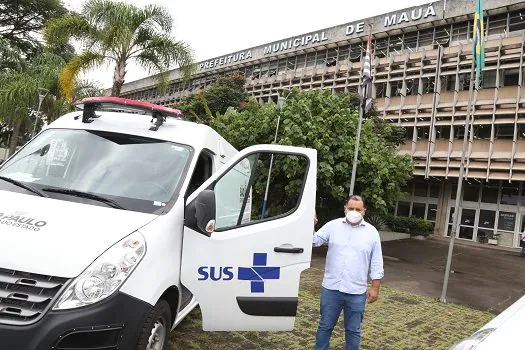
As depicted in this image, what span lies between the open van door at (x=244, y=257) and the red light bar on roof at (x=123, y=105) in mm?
875

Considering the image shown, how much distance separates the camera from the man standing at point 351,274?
12.8 feet

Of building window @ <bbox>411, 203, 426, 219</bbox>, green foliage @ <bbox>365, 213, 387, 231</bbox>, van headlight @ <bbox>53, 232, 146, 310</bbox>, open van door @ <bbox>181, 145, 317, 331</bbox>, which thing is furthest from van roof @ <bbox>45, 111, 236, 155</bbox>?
building window @ <bbox>411, 203, 426, 219</bbox>

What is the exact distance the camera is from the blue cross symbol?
3643 mm

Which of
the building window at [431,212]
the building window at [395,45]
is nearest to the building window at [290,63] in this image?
the building window at [395,45]

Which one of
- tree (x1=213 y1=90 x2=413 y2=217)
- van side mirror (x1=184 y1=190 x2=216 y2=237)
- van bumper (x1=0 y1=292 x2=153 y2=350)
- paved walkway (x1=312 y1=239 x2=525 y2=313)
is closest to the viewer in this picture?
van bumper (x1=0 y1=292 x2=153 y2=350)

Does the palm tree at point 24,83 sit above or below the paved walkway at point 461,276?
above

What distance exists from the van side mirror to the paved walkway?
22.0 feet

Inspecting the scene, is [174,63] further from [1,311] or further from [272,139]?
[1,311]

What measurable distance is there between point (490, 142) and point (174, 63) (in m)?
19.0

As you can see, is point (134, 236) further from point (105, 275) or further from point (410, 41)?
point (410, 41)

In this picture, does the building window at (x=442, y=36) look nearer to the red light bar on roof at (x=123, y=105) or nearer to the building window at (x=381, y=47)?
the building window at (x=381, y=47)

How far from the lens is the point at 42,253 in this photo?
2.69m

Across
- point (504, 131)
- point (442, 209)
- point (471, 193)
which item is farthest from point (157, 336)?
point (442, 209)

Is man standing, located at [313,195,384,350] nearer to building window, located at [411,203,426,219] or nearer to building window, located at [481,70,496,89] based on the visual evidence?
building window, located at [481,70,496,89]
